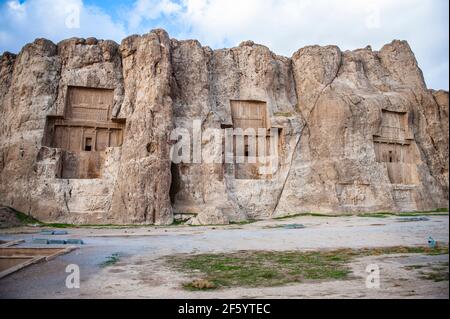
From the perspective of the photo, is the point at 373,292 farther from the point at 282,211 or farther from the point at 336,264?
the point at 282,211

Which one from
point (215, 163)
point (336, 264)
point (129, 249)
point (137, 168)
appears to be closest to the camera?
point (336, 264)

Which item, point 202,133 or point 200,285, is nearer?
point 200,285

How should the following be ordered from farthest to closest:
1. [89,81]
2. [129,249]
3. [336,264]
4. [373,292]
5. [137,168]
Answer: [89,81] < [137,168] < [129,249] < [336,264] < [373,292]

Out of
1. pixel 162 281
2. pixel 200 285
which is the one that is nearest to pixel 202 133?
pixel 162 281

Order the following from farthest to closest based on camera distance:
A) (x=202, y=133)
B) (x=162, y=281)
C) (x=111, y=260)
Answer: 1. (x=202, y=133)
2. (x=111, y=260)
3. (x=162, y=281)

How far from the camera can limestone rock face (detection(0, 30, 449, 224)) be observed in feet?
75.3

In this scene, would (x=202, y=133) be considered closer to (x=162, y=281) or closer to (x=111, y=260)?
(x=111, y=260)

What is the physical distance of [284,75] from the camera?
99.0ft

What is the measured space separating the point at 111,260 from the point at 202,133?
17492 millimetres

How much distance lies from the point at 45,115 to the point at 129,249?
715 inches

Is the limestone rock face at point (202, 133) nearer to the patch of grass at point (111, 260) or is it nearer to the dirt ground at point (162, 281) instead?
the patch of grass at point (111, 260)

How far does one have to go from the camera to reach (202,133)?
2538 centimetres

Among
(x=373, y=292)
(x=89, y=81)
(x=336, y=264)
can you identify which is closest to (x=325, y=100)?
(x=89, y=81)

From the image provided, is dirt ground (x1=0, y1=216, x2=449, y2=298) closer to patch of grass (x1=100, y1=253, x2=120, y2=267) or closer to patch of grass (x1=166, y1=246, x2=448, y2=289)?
patch of grass (x1=100, y1=253, x2=120, y2=267)
